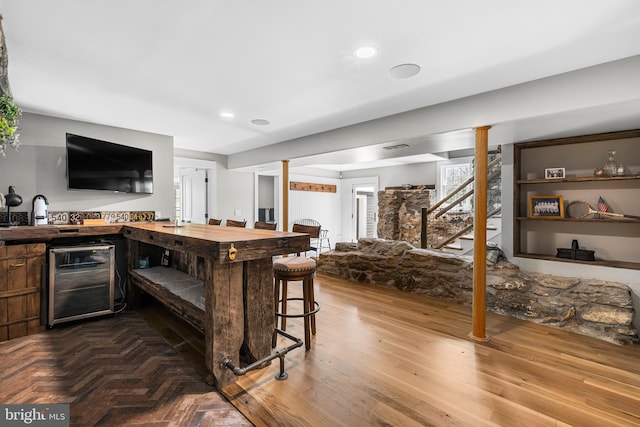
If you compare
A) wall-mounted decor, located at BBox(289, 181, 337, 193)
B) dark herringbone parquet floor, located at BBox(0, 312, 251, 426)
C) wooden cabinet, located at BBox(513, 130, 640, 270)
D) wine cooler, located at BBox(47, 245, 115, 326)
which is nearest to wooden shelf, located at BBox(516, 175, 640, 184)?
wooden cabinet, located at BBox(513, 130, 640, 270)

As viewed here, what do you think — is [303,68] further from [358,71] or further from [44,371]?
[44,371]

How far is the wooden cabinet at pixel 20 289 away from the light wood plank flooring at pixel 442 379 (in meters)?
2.25

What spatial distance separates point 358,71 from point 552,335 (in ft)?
9.83

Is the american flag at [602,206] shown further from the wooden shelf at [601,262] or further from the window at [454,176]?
the window at [454,176]

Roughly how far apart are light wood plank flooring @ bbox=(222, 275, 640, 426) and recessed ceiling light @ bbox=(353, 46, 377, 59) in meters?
2.26

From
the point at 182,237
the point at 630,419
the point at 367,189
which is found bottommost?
the point at 630,419

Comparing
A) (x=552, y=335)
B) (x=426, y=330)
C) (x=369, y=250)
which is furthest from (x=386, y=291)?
(x=552, y=335)

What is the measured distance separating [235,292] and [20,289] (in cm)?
228

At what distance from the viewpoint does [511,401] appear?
6.02 feet

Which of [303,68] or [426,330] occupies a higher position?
[303,68]

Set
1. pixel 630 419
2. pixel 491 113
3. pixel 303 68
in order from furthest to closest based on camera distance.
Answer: pixel 491 113, pixel 303 68, pixel 630 419

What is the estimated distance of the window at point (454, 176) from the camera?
5770mm

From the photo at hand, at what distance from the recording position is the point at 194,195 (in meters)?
6.12

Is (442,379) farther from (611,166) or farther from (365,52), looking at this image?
(611,166)
